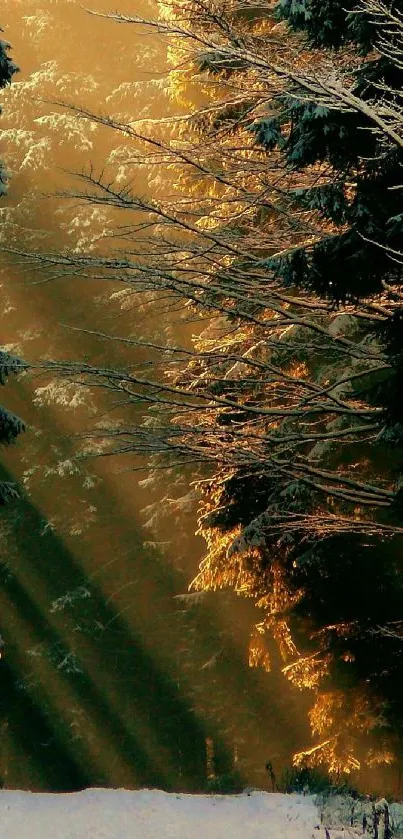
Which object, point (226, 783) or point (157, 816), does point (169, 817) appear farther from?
point (226, 783)

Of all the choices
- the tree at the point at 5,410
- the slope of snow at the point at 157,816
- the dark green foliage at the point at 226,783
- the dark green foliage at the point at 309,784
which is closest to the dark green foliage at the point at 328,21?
the tree at the point at 5,410

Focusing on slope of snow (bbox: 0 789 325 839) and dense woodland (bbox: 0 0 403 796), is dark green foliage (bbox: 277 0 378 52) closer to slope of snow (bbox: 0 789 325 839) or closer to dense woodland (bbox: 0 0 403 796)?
dense woodland (bbox: 0 0 403 796)

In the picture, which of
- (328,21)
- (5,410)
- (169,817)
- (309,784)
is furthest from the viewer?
(309,784)

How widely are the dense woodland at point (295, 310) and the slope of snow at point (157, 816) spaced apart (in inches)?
65.2

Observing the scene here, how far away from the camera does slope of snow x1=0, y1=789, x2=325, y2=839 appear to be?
884 centimetres

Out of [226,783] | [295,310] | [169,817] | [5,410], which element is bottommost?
[226,783]

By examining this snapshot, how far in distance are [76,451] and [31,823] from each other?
17.4 m

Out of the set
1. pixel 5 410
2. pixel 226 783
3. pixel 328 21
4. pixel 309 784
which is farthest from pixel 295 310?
pixel 226 783

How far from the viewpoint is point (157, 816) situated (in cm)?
957

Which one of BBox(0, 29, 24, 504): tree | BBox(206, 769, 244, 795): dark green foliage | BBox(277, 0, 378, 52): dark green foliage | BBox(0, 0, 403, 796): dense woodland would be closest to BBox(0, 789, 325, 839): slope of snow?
BBox(0, 0, 403, 796): dense woodland

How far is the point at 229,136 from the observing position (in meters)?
8.88

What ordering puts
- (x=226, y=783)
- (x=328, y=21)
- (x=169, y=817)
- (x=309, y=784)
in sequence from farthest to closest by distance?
1. (x=226, y=783)
2. (x=309, y=784)
3. (x=169, y=817)
4. (x=328, y=21)

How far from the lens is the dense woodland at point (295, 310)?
6.57 m

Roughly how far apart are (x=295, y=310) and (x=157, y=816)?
5.44 meters
